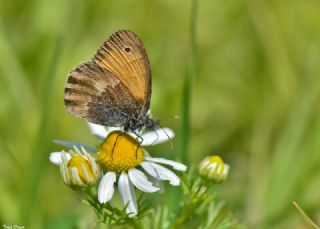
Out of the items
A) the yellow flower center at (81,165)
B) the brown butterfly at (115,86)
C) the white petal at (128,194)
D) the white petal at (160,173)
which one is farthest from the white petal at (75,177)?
the brown butterfly at (115,86)

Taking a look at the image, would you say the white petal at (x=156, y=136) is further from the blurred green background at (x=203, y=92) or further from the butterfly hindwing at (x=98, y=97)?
the blurred green background at (x=203, y=92)

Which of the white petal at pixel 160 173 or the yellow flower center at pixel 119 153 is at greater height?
the yellow flower center at pixel 119 153

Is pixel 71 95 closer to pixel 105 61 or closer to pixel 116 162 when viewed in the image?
pixel 105 61

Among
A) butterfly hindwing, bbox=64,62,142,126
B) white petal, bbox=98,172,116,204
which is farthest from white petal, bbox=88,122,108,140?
white petal, bbox=98,172,116,204

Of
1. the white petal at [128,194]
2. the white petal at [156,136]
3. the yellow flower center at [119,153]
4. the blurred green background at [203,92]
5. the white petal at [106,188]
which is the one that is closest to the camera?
the white petal at [106,188]

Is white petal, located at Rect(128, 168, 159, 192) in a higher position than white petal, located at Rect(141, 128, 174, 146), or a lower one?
lower

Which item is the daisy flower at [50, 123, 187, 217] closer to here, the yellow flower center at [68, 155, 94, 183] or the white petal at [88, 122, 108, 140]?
the yellow flower center at [68, 155, 94, 183]

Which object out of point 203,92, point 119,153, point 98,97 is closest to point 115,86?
point 98,97

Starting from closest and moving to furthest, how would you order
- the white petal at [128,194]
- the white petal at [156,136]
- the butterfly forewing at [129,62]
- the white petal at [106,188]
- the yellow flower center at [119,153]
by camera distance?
the white petal at [106,188], the white petal at [128,194], the yellow flower center at [119,153], the butterfly forewing at [129,62], the white petal at [156,136]
